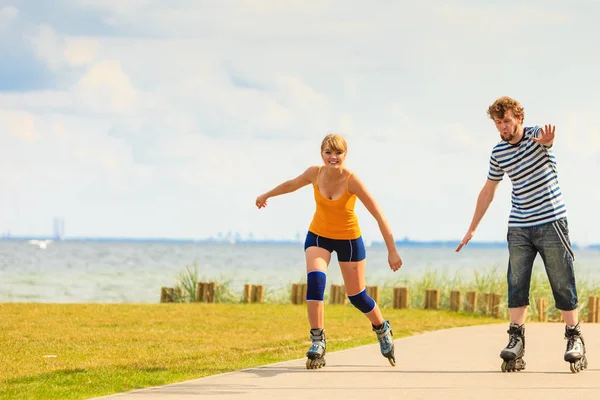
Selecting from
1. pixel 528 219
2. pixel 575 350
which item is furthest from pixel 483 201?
pixel 575 350

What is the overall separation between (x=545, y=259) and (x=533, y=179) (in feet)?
2.35

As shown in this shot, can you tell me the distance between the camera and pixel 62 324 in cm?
1391

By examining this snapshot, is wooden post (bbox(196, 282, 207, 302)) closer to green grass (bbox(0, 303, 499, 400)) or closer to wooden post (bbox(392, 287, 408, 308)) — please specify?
green grass (bbox(0, 303, 499, 400))

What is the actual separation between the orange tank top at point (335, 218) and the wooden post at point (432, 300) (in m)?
9.70

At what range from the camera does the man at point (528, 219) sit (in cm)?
840

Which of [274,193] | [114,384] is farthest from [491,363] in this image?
[114,384]

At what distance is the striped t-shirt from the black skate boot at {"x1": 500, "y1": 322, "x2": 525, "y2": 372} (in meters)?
0.93

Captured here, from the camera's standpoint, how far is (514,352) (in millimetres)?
8500

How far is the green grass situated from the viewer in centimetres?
823

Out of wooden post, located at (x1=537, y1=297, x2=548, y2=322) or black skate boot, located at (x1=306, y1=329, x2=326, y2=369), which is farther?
wooden post, located at (x1=537, y1=297, x2=548, y2=322)

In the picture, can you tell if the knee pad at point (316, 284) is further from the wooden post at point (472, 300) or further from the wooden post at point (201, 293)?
the wooden post at point (201, 293)

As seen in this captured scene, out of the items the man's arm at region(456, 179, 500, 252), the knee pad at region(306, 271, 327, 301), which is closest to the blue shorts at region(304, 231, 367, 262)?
the knee pad at region(306, 271, 327, 301)

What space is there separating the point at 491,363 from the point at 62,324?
22.8 ft

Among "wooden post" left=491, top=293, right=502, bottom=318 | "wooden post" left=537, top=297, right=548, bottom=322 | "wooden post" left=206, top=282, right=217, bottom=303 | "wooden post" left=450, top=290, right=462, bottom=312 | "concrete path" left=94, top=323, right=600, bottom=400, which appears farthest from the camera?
"wooden post" left=206, top=282, right=217, bottom=303
